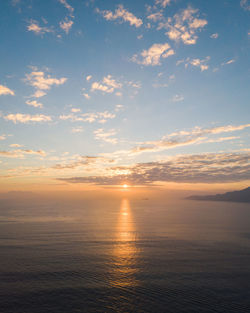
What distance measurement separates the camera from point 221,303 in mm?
36125

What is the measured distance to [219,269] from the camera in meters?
51.8

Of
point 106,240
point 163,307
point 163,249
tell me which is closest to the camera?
point 163,307

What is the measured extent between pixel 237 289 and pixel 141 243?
44.6m

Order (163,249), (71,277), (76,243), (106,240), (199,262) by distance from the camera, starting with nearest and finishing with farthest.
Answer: (71,277) < (199,262) < (163,249) < (76,243) < (106,240)

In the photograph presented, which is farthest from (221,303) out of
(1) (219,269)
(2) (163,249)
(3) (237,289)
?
(2) (163,249)

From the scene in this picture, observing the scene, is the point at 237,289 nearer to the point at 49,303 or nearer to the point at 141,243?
the point at 49,303

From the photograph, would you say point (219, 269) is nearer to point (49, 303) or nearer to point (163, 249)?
point (163, 249)

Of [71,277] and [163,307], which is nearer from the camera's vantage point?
[163,307]

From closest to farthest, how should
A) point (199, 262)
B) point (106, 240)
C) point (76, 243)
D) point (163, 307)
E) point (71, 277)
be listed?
1. point (163, 307)
2. point (71, 277)
3. point (199, 262)
4. point (76, 243)
5. point (106, 240)

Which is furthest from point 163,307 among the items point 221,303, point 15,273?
point 15,273

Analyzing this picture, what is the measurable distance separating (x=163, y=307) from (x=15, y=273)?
1374 inches

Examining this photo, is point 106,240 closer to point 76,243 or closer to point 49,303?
point 76,243

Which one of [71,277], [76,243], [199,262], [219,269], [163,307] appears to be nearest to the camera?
[163,307]

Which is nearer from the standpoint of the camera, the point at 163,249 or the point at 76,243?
the point at 163,249
